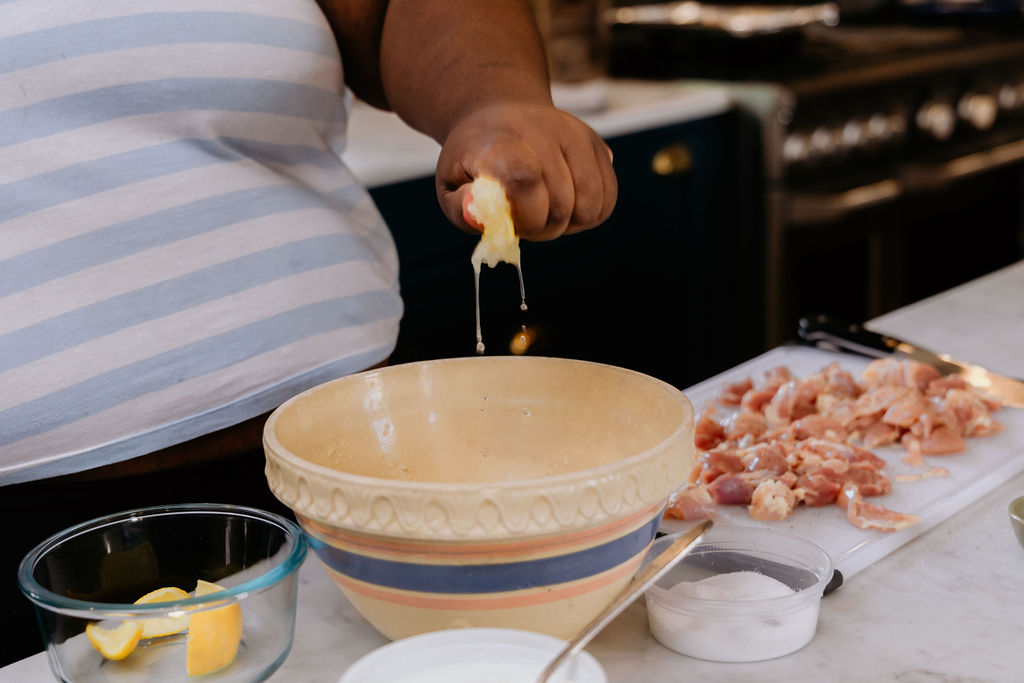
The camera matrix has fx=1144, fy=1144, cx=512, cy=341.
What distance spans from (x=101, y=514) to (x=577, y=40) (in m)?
2.17

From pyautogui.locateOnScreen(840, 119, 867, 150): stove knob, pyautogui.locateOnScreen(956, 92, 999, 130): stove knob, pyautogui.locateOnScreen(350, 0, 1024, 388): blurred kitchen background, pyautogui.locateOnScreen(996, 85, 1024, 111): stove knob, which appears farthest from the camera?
pyautogui.locateOnScreen(996, 85, 1024, 111): stove knob

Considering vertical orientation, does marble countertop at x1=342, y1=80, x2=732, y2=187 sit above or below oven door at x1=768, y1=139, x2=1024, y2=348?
above

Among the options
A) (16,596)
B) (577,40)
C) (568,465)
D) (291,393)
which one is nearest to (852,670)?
(568,465)

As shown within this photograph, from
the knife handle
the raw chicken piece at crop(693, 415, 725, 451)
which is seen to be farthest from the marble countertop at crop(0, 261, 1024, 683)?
the knife handle

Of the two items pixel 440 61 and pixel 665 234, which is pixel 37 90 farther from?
pixel 665 234

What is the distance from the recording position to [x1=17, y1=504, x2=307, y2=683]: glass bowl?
639 mm

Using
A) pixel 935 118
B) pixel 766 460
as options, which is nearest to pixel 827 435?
pixel 766 460

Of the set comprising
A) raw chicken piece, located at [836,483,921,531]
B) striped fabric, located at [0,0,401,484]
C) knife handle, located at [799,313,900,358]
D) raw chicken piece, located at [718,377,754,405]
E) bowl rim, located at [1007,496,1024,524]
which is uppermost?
striped fabric, located at [0,0,401,484]

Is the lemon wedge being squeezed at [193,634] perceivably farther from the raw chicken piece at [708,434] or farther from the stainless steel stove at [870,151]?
the stainless steel stove at [870,151]

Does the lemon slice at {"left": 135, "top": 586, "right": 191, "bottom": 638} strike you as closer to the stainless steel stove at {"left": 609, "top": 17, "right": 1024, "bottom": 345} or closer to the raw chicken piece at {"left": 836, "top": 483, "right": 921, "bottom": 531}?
the raw chicken piece at {"left": 836, "top": 483, "right": 921, "bottom": 531}

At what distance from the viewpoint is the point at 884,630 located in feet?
2.44

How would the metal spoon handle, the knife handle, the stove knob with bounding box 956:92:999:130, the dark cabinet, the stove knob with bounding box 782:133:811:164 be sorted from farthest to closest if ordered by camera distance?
the stove knob with bounding box 956:92:999:130 → the stove knob with bounding box 782:133:811:164 → the dark cabinet → the knife handle → the metal spoon handle

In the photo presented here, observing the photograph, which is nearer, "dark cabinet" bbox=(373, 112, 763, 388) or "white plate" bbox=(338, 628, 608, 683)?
"white plate" bbox=(338, 628, 608, 683)

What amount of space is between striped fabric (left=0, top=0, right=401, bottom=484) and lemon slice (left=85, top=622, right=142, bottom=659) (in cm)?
29
